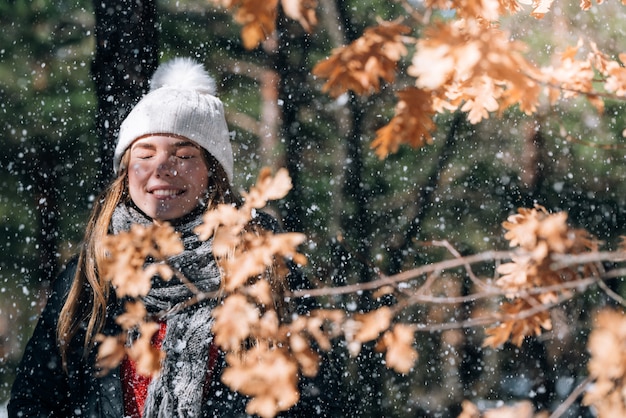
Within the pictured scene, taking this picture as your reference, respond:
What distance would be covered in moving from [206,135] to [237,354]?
0.72 metres

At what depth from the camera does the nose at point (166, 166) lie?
2.07 m

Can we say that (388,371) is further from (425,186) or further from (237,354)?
(237,354)

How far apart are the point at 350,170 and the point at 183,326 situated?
2771mm

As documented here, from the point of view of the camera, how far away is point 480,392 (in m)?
5.34

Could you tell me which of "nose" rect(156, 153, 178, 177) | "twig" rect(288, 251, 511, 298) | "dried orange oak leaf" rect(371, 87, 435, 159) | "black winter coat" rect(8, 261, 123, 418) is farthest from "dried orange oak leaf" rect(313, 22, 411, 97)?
"black winter coat" rect(8, 261, 123, 418)

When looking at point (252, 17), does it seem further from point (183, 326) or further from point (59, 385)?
point (59, 385)

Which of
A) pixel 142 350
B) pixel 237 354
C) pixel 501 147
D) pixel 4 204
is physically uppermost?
pixel 501 147

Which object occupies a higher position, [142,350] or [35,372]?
[35,372]

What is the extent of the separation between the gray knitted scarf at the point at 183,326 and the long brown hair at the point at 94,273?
0.05 meters

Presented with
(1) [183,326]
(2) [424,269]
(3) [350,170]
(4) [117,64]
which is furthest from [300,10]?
(3) [350,170]

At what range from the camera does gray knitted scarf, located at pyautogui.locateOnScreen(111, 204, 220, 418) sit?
2037mm

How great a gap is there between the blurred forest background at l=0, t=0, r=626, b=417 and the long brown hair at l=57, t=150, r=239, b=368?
75.3 inches

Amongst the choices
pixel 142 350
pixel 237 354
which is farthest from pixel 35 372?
pixel 142 350

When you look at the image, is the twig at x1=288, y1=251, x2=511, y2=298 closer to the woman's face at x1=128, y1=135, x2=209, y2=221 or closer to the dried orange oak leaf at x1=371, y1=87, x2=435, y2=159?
the dried orange oak leaf at x1=371, y1=87, x2=435, y2=159
